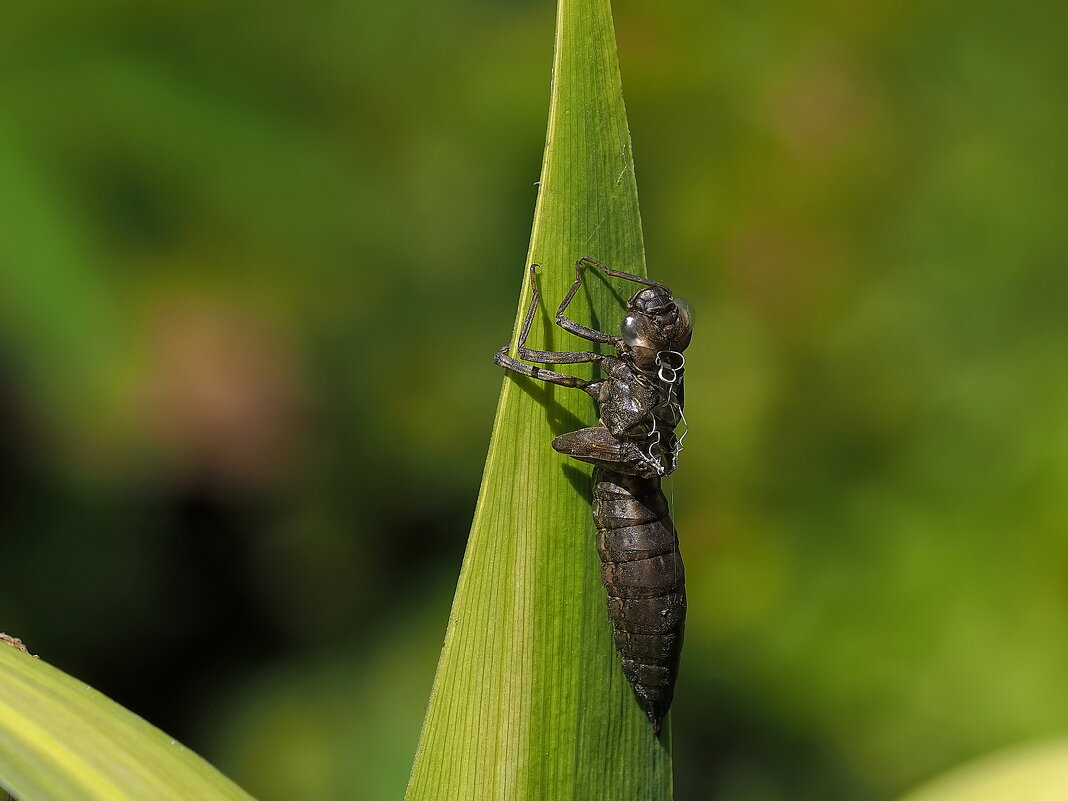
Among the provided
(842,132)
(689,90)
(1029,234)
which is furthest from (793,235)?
(1029,234)

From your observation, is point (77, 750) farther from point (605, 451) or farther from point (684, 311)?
point (684, 311)

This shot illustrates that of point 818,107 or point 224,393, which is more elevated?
point 818,107

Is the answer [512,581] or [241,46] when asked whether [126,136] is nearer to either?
[241,46]

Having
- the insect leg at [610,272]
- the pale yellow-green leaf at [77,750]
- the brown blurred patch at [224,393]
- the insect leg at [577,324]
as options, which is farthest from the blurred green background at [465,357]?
the pale yellow-green leaf at [77,750]

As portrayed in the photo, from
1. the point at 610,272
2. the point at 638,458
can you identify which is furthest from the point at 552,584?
the point at 610,272

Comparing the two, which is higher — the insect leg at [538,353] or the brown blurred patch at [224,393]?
the insect leg at [538,353]

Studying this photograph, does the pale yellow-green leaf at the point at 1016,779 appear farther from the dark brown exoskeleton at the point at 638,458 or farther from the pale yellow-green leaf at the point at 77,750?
the pale yellow-green leaf at the point at 77,750

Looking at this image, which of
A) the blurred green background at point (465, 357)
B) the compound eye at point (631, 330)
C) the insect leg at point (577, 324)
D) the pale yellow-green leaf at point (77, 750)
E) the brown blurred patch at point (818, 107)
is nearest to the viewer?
the pale yellow-green leaf at point (77, 750)
